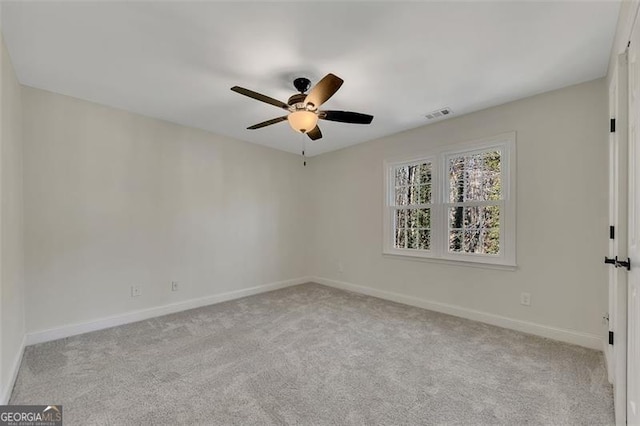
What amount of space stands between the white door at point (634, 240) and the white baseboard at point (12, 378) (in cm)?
335

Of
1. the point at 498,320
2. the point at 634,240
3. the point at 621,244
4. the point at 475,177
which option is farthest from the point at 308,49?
the point at 498,320

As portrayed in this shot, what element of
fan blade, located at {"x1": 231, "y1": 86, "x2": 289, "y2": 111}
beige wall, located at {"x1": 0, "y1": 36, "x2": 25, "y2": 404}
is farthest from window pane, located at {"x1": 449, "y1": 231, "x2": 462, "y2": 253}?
beige wall, located at {"x1": 0, "y1": 36, "x2": 25, "y2": 404}

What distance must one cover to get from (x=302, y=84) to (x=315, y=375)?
2.37 meters

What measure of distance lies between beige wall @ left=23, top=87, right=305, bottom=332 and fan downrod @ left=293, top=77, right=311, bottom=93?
1989 mm

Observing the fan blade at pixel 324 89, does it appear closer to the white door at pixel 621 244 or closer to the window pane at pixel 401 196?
the white door at pixel 621 244

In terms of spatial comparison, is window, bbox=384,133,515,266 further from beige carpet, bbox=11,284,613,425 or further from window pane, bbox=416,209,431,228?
beige carpet, bbox=11,284,613,425

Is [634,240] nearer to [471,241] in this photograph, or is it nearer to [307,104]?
[471,241]

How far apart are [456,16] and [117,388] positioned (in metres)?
3.29

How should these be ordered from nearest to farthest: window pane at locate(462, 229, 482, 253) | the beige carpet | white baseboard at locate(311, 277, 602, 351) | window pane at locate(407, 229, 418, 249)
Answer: the beige carpet
white baseboard at locate(311, 277, 602, 351)
window pane at locate(462, 229, 482, 253)
window pane at locate(407, 229, 418, 249)

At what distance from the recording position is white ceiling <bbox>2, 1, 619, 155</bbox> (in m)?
1.70

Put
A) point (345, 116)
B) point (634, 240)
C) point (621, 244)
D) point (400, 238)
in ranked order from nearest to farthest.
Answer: point (634, 240) < point (621, 244) < point (345, 116) < point (400, 238)

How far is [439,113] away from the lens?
10.8ft

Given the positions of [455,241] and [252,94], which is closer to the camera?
[252,94]

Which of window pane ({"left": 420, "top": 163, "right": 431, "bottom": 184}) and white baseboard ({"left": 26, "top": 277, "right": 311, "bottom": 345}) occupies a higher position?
window pane ({"left": 420, "top": 163, "right": 431, "bottom": 184})
